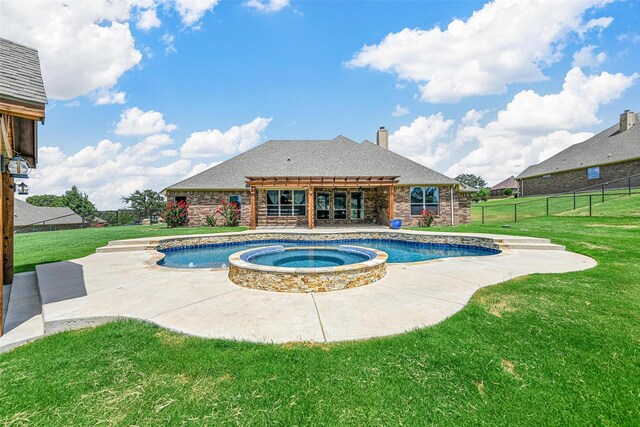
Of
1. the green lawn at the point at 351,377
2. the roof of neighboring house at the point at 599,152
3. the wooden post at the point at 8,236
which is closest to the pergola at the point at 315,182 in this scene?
the wooden post at the point at 8,236

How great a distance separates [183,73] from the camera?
1486 cm

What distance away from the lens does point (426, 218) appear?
17422 mm

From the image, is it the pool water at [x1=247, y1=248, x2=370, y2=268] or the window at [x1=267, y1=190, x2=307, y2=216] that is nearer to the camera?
the pool water at [x1=247, y1=248, x2=370, y2=268]

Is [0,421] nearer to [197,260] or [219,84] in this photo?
[197,260]

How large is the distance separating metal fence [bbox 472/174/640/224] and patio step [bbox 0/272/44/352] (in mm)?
20333

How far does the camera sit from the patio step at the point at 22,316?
11.6ft

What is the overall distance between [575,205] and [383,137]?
1479cm

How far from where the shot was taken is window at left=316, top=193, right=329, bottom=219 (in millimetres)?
19455

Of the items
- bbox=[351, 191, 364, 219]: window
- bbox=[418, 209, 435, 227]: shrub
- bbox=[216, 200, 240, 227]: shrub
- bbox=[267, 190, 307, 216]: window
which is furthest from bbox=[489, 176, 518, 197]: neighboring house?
bbox=[216, 200, 240, 227]: shrub

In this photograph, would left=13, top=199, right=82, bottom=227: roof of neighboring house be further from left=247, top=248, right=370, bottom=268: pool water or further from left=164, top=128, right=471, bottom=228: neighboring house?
left=247, top=248, right=370, bottom=268: pool water

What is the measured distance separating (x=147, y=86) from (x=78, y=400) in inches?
664

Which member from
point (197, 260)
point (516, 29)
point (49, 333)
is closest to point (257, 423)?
point (49, 333)

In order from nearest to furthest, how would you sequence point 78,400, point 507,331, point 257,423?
point 257,423, point 78,400, point 507,331

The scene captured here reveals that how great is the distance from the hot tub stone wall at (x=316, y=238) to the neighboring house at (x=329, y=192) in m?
3.20
